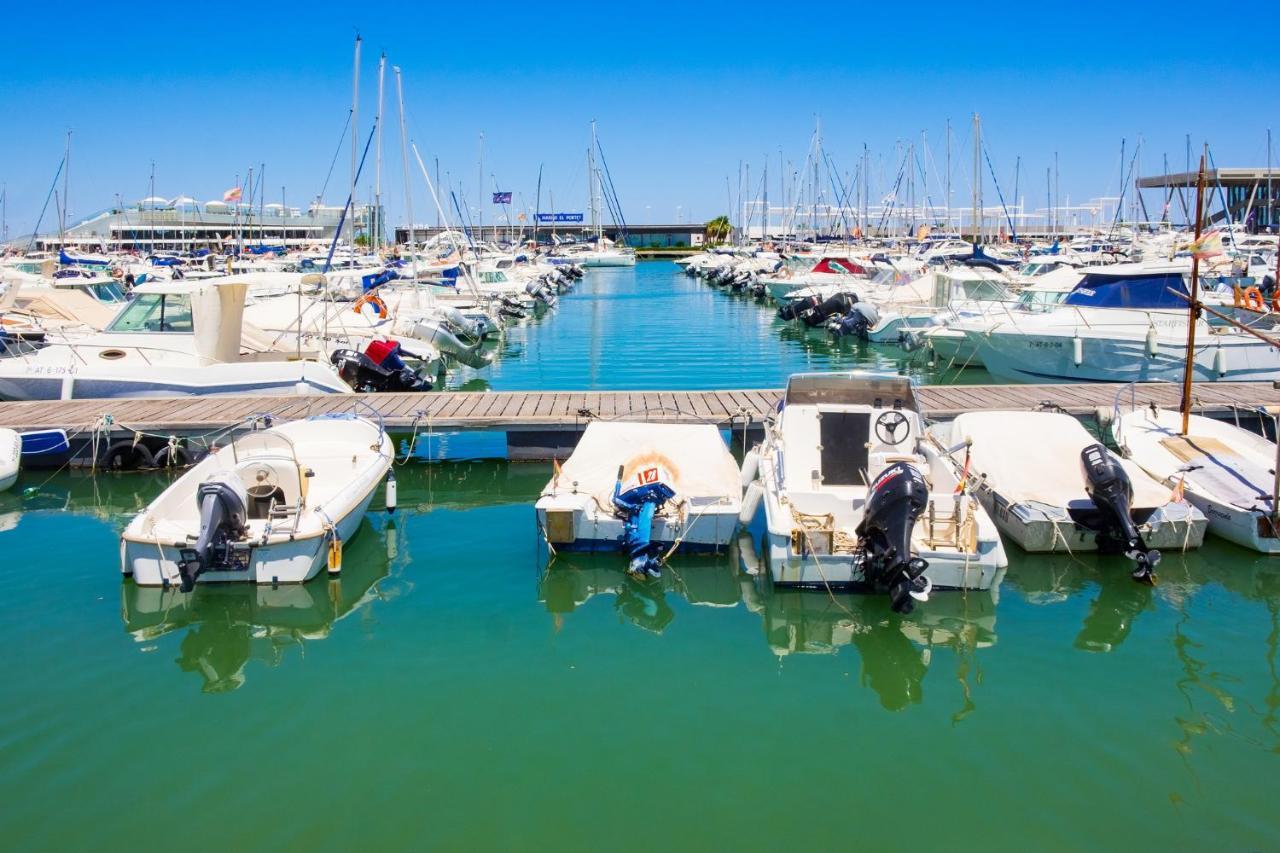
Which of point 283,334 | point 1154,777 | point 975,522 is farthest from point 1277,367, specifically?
point 283,334

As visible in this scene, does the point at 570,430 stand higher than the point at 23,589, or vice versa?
the point at 570,430

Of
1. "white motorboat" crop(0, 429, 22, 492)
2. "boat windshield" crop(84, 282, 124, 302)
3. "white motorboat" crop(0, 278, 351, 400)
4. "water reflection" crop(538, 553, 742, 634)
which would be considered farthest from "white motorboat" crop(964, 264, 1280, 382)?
"boat windshield" crop(84, 282, 124, 302)

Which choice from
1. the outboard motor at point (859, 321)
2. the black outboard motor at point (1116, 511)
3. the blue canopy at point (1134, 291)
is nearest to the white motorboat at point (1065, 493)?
the black outboard motor at point (1116, 511)

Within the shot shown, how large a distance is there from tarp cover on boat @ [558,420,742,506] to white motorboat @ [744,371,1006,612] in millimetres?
510

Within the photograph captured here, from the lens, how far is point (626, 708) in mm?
8289

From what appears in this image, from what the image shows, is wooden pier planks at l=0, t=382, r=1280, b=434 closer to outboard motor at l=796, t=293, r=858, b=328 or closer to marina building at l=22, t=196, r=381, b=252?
outboard motor at l=796, t=293, r=858, b=328

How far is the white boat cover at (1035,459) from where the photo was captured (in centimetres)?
1173

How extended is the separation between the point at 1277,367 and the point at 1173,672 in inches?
556

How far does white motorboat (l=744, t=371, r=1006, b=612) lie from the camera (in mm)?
9570

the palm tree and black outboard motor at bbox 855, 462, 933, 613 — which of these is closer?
black outboard motor at bbox 855, 462, 933, 613

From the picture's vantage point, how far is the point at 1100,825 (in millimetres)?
6637

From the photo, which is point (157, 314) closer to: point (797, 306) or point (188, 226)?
point (797, 306)

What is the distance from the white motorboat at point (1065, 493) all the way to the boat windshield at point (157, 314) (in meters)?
13.7

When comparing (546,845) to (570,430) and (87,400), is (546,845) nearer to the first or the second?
(570,430)
